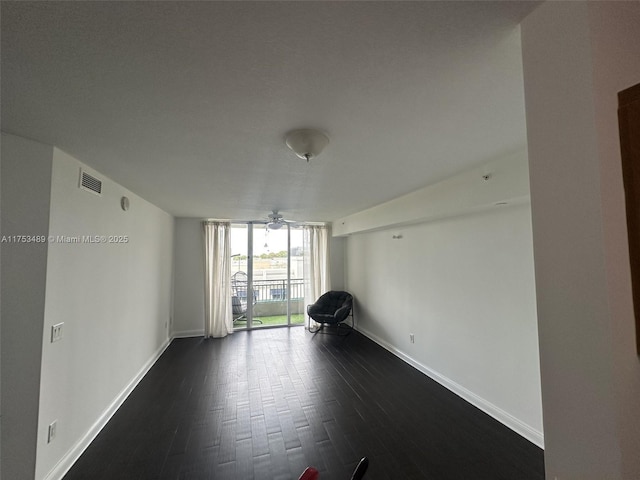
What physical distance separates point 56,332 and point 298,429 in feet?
6.45

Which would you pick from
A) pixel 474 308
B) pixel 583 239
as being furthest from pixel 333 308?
pixel 583 239

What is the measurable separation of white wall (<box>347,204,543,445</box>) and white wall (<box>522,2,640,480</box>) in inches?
69.8

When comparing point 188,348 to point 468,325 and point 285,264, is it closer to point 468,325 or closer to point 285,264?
point 285,264

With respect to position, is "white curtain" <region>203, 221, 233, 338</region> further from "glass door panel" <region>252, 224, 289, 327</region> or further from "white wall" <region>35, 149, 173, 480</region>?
"white wall" <region>35, 149, 173, 480</region>

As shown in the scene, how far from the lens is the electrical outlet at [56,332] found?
5.51 ft

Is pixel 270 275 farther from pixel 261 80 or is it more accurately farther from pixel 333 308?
pixel 261 80

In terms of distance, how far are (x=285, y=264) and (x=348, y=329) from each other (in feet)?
6.38

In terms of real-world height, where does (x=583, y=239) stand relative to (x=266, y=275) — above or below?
above

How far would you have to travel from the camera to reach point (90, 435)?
2.11m

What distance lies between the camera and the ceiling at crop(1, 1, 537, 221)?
2.53 feet

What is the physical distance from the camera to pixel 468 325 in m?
2.75

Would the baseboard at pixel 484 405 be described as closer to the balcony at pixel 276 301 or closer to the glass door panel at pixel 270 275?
the balcony at pixel 276 301

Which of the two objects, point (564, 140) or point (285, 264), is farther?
point (285, 264)

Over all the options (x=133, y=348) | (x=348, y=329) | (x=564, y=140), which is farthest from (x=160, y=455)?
(x=348, y=329)
